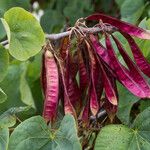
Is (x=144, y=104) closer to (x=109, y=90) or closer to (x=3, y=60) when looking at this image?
(x=109, y=90)

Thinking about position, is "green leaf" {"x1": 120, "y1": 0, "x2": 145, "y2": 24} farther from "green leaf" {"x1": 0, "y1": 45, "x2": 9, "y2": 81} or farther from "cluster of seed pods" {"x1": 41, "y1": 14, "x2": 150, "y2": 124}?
"green leaf" {"x1": 0, "y1": 45, "x2": 9, "y2": 81}

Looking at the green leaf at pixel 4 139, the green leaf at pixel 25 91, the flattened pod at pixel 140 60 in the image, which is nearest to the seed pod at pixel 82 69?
the flattened pod at pixel 140 60

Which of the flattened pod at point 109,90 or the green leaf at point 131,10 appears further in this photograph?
the green leaf at point 131,10

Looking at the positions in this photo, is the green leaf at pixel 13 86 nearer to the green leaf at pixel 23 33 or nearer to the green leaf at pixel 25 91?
the green leaf at pixel 25 91

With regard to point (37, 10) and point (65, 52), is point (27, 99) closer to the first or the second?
point (65, 52)

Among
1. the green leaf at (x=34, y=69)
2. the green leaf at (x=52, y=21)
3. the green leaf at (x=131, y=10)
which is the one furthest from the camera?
the green leaf at (x=52, y=21)

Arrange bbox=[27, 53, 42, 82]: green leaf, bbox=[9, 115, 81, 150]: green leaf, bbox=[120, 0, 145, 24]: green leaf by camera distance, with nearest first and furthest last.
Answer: bbox=[9, 115, 81, 150]: green leaf, bbox=[27, 53, 42, 82]: green leaf, bbox=[120, 0, 145, 24]: green leaf

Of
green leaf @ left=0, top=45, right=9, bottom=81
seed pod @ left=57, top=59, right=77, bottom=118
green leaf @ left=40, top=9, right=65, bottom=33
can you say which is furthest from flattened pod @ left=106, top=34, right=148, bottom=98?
green leaf @ left=40, top=9, right=65, bottom=33
